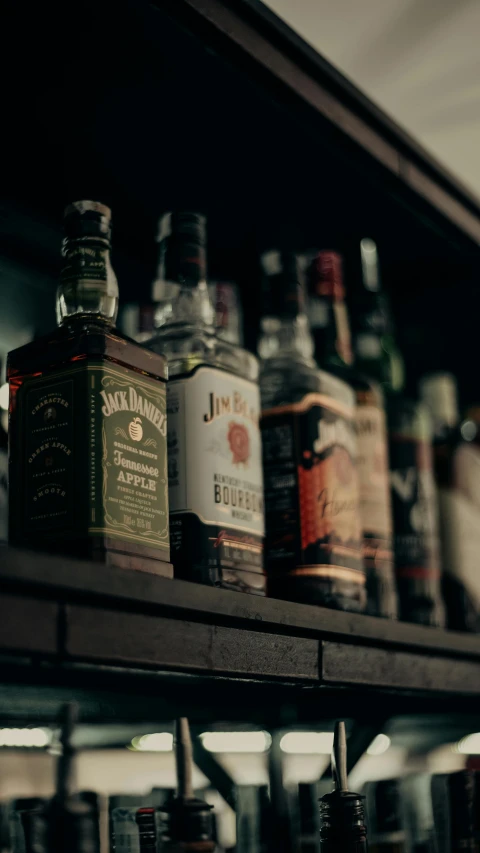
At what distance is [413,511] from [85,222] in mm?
543

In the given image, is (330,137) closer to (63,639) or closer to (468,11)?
(468,11)

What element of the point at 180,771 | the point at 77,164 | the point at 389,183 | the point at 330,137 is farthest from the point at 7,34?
the point at 180,771

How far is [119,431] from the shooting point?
0.73 m

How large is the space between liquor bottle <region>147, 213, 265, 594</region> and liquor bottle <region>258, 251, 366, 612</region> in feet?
0.16

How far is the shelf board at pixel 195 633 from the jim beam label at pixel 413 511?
0.13 metres

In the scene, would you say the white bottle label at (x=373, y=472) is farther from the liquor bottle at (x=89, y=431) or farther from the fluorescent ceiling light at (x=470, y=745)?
the fluorescent ceiling light at (x=470, y=745)

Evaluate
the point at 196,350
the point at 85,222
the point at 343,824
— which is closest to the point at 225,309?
the point at 196,350

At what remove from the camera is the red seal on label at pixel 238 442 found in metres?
0.85

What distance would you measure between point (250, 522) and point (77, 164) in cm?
44

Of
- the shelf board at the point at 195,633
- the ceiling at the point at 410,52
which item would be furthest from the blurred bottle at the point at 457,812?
the ceiling at the point at 410,52

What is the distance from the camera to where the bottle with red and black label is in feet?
3.62

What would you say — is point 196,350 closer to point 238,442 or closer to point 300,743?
point 238,442

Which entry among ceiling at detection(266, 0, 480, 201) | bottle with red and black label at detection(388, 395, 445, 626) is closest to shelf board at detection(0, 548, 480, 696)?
bottle with red and black label at detection(388, 395, 445, 626)

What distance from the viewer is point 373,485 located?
3.47 feet
